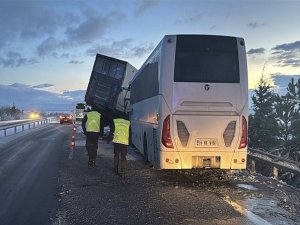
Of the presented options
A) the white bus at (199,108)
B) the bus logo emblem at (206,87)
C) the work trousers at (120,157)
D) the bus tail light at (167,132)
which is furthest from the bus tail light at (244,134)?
the work trousers at (120,157)

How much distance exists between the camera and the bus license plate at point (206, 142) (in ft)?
35.2

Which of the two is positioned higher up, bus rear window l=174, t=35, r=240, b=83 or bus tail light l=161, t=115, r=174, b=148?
bus rear window l=174, t=35, r=240, b=83

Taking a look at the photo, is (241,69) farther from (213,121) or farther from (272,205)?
(272,205)

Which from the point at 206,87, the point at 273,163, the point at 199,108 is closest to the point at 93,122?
the point at 199,108

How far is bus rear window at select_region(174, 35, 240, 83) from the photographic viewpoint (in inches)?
424

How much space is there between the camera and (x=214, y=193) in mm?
9617

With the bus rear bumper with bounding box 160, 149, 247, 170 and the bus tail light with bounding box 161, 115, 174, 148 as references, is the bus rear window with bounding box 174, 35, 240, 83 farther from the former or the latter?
the bus rear bumper with bounding box 160, 149, 247, 170

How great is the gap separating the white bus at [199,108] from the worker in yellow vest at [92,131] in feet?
11.7

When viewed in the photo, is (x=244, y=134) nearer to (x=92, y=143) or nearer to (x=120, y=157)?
(x=120, y=157)

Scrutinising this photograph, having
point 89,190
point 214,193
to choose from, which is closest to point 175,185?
point 214,193

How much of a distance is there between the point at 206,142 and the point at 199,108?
0.83 meters

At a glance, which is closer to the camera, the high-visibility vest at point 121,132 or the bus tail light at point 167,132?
the bus tail light at point 167,132

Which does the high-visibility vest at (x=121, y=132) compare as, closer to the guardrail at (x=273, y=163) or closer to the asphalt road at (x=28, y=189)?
the asphalt road at (x=28, y=189)

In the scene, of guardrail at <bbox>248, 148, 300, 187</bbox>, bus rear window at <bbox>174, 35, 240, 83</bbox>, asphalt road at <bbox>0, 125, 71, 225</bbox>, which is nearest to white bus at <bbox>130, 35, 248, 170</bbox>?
bus rear window at <bbox>174, 35, 240, 83</bbox>
